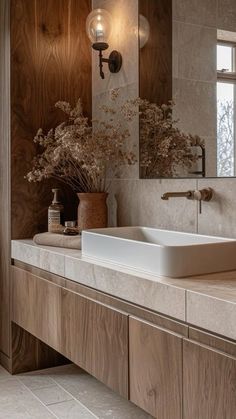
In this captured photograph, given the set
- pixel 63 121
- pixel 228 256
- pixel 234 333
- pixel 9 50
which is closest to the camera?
pixel 234 333

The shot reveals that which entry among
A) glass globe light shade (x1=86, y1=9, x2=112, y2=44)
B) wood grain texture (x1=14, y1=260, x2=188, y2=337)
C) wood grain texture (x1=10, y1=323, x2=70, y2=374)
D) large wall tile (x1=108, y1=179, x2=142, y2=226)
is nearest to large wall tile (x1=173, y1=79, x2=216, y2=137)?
large wall tile (x1=108, y1=179, x2=142, y2=226)

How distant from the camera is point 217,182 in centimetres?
205

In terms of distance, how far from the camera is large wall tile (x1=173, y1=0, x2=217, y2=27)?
209cm

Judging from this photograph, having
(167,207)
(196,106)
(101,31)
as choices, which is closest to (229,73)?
(196,106)

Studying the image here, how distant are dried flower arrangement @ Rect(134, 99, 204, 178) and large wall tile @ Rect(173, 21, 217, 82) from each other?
179 millimetres

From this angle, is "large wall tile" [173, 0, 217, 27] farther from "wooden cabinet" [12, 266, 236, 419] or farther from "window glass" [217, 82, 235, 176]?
"wooden cabinet" [12, 266, 236, 419]

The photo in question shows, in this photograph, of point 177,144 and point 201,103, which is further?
point 177,144

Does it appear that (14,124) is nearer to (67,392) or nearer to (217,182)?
(217,182)

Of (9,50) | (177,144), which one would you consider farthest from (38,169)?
(177,144)

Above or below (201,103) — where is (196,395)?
below

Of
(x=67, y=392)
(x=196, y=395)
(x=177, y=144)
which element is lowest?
(x=67, y=392)

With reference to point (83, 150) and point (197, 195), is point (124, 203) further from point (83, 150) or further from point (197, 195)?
point (197, 195)

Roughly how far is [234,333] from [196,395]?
0.81 ft

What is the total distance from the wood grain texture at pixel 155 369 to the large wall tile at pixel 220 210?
0.60 meters
